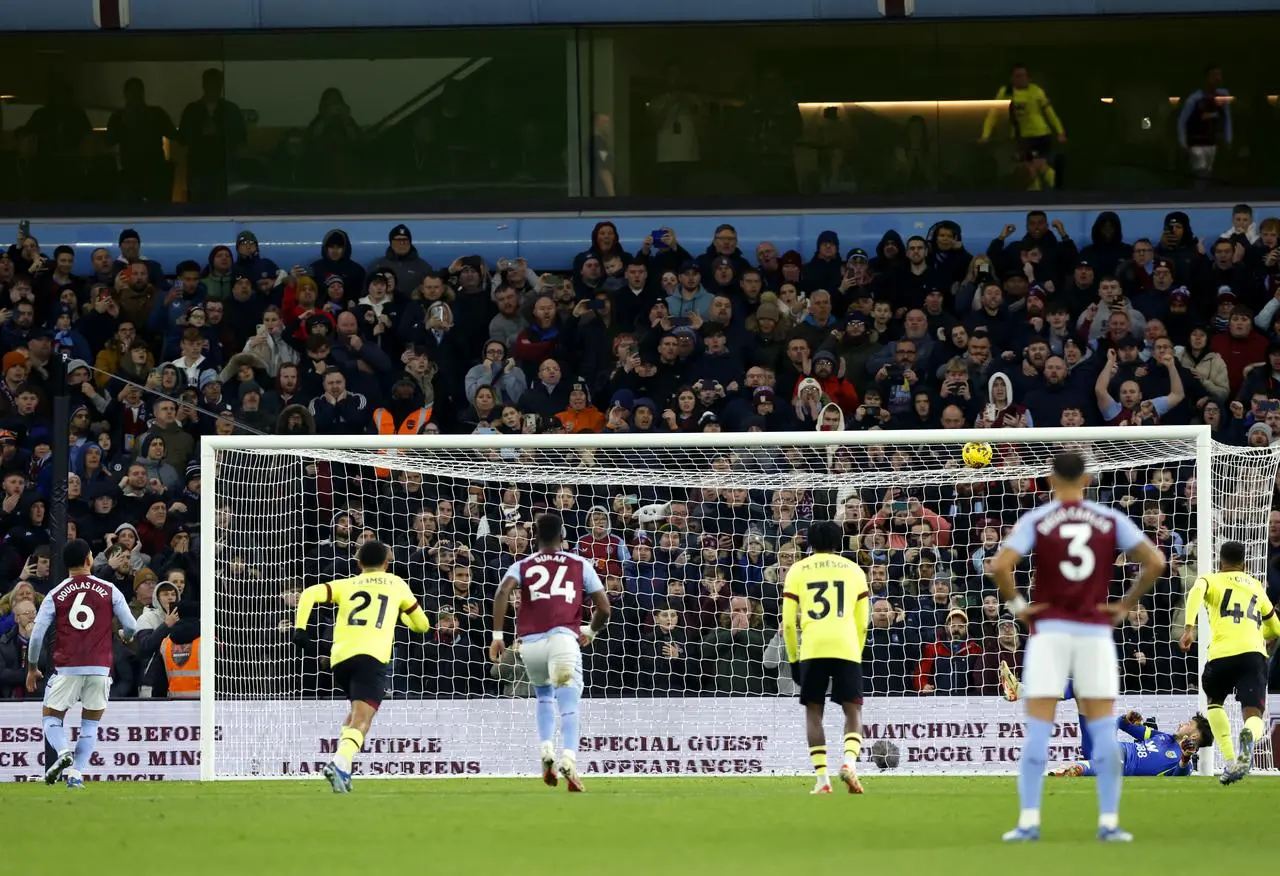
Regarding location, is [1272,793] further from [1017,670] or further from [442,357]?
[442,357]

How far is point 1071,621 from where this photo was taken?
9.02 m

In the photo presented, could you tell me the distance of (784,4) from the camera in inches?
942

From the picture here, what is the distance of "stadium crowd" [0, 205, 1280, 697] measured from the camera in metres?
17.7

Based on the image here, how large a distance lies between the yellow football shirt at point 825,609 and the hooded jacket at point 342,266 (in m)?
9.84

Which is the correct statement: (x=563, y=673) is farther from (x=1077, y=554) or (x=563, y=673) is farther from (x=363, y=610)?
(x=1077, y=554)

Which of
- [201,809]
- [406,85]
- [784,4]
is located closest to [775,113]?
[784,4]

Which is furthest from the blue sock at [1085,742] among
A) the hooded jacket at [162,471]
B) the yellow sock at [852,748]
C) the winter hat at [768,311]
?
the hooded jacket at [162,471]

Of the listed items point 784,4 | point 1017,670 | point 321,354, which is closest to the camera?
point 1017,670

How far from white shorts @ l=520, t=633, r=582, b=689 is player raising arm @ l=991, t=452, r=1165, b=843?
5.07 m

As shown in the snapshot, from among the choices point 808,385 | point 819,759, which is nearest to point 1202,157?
point 808,385

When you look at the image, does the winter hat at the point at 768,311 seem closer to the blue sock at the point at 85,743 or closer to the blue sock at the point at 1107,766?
the blue sock at the point at 85,743

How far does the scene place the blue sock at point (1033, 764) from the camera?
8977mm

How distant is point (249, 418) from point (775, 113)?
7705 millimetres

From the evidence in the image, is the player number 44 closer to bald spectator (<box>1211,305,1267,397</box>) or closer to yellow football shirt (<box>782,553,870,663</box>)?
yellow football shirt (<box>782,553,870,663</box>)
